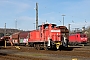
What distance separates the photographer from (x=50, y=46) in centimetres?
2662

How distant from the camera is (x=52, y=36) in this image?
27656 mm

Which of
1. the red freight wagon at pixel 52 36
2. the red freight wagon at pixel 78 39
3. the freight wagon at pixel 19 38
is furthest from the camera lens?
the red freight wagon at pixel 78 39

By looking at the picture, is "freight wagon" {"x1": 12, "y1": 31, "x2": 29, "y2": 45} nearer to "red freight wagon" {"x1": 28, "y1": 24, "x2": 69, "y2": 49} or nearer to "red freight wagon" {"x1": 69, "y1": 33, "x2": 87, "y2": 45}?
"red freight wagon" {"x1": 69, "y1": 33, "x2": 87, "y2": 45}

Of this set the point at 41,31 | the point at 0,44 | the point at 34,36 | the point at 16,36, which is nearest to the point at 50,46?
the point at 41,31

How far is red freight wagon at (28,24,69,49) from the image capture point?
87.8 feet

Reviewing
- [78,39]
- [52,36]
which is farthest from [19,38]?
[52,36]

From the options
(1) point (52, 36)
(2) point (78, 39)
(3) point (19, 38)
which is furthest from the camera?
(2) point (78, 39)

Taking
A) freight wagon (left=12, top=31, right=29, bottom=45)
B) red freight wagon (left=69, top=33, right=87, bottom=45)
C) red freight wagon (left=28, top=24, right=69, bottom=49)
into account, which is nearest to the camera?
red freight wagon (left=28, top=24, right=69, bottom=49)

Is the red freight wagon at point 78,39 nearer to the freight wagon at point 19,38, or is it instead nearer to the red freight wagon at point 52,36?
the freight wagon at point 19,38

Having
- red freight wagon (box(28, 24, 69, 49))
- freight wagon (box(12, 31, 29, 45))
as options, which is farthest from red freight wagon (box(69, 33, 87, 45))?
red freight wagon (box(28, 24, 69, 49))

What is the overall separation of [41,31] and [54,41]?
3019 millimetres

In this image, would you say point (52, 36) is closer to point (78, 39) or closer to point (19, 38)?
point (19, 38)

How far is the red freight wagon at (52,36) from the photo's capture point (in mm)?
26752

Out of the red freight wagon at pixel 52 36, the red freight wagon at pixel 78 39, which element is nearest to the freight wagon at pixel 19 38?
the red freight wagon at pixel 78 39
